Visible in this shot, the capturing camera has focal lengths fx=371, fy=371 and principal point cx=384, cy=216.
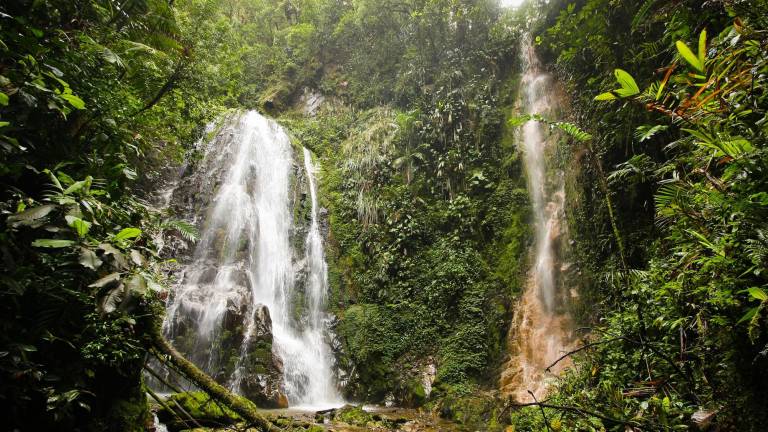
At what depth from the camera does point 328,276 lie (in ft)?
34.6

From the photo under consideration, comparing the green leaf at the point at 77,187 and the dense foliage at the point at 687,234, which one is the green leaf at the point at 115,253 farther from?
the dense foliage at the point at 687,234

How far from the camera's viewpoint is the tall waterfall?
774cm

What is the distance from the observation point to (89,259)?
7.97 feet

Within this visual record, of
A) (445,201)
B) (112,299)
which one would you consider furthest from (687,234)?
(445,201)

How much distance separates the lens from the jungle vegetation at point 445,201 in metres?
2.35

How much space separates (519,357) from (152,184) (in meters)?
10.9

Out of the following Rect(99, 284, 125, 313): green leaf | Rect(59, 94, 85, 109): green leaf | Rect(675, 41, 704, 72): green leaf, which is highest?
Rect(59, 94, 85, 109): green leaf

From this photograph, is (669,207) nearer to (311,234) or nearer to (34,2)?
(34,2)

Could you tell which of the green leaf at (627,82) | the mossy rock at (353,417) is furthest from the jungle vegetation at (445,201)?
the mossy rock at (353,417)

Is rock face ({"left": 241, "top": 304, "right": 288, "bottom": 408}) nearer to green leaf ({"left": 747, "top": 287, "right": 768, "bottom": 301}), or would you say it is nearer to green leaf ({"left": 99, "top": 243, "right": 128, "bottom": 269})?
green leaf ({"left": 99, "top": 243, "right": 128, "bottom": 269})

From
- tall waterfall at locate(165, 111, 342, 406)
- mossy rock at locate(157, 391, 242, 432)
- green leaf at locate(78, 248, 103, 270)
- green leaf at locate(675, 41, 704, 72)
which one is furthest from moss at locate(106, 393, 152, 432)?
green leaf at locate(675, 41, 704, 72)

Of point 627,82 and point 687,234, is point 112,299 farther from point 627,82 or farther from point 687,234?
point 687,234

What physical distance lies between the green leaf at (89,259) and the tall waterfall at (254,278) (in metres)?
5.79

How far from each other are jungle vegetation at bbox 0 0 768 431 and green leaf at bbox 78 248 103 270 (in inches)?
0.6
